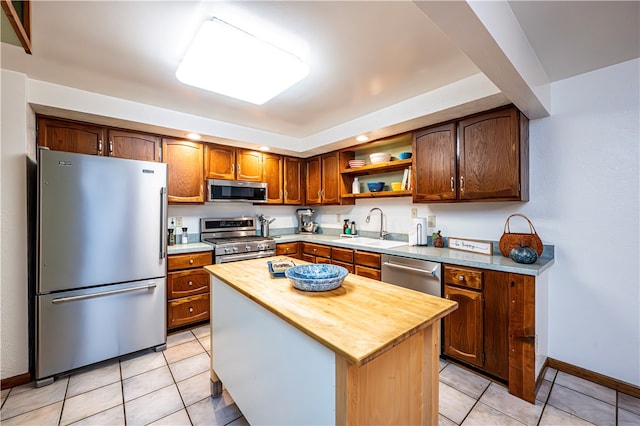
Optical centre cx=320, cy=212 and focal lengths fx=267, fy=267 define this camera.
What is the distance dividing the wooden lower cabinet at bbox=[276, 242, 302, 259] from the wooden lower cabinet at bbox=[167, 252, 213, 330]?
0.88 meters

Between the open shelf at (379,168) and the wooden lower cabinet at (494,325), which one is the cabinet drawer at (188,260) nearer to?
the open shelf at (379,168)

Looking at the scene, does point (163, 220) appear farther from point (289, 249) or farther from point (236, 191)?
point (289, 249)

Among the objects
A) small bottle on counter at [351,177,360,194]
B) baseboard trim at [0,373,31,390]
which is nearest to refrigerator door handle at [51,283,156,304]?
baseboard trim at [0,373,31,390]

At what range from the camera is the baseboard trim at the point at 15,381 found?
6.28 feet

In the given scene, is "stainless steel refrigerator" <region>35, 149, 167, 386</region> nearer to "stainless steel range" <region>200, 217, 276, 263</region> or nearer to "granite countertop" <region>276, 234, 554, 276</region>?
"stainless steel range" <region>200, 217, 276, 263</region>

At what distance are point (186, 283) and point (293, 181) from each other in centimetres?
202

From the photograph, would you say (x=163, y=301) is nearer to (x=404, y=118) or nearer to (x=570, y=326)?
(x=404, y=118)

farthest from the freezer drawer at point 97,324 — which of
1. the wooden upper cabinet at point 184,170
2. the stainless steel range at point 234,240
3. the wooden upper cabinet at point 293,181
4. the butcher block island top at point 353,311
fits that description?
the wooden upper cabinet at point 293,181

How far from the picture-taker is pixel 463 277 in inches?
83.0

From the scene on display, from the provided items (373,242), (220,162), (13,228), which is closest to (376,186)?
(373,242)

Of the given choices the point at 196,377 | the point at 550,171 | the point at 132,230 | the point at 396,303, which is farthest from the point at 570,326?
the point at 132,230

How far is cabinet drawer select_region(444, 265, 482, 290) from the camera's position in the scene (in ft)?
6.68

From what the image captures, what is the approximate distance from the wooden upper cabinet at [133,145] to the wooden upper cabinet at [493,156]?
3.08 m

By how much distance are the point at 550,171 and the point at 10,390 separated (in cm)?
438
